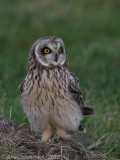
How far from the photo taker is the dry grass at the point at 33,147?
14.5 ft

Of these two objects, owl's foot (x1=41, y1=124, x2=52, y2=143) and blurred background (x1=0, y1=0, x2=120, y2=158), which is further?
blurred background (x1=0, y1=0, x2=120, y2=158)

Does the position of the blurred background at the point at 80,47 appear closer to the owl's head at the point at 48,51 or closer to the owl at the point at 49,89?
the owl at the point at 49,89

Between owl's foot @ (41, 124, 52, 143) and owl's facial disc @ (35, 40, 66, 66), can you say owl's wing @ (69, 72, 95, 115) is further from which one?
owl's foot @ (41, 124, 52, 143)

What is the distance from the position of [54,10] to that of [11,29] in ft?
6.69

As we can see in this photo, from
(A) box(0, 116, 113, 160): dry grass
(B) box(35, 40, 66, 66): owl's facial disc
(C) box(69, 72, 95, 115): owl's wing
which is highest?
(B) box(35, 40, 66, 66): owl's facial disc

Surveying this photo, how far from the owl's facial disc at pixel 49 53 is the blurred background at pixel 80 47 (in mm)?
891

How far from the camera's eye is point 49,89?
478cm

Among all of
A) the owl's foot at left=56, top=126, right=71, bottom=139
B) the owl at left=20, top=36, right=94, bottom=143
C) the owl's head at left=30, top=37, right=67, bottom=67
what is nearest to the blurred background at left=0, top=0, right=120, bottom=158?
the owl's foot at left=56, top=126, right=71, bottom=139

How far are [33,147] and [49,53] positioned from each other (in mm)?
1026

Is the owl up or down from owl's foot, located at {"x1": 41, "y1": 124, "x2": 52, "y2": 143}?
up

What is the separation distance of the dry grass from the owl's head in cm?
81

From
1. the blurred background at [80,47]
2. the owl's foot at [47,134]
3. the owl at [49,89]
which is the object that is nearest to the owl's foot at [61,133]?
the owl at [49,89]

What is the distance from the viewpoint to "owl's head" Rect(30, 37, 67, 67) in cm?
477

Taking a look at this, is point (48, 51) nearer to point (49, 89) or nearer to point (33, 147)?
point (49, 89)
